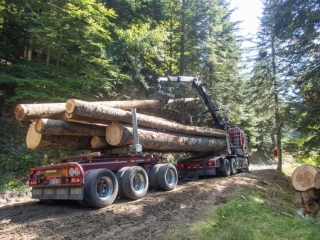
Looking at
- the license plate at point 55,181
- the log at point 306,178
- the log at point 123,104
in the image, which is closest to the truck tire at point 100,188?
the license plate at point 55,181

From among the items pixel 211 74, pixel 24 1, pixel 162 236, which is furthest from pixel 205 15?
pixel 162 236

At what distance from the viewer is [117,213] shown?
5.84 m

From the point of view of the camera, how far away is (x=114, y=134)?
8.07 metres

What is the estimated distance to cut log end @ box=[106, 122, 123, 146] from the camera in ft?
26.1

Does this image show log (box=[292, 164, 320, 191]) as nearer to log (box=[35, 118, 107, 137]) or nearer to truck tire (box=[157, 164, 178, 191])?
truck tire (box=[157, 164, 178, 191])

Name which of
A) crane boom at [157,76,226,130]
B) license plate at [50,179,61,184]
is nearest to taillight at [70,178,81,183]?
license plate at [50,179,61,184]

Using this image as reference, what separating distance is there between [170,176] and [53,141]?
13.5 ft

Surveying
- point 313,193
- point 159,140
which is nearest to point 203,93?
point 159,140

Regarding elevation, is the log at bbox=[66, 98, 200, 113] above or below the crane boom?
below

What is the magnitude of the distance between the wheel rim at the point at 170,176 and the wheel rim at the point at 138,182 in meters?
1.43

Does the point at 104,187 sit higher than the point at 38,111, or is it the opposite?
the point at 38,111

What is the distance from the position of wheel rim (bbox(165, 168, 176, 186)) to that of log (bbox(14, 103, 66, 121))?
4.12 meters

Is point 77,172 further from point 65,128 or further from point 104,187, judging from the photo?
point 65,128

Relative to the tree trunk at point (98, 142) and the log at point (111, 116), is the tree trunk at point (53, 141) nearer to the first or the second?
the tree trunk at point (98, 142)
